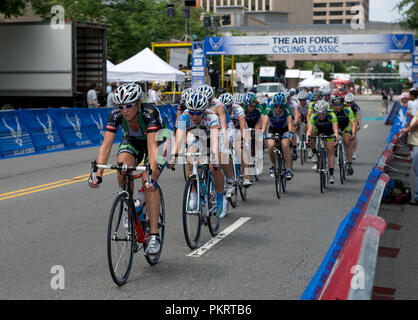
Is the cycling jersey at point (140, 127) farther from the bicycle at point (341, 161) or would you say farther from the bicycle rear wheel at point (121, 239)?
the bicycle at point (341, 161)

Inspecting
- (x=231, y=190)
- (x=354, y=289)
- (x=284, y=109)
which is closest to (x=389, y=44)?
(x=284, y=109)

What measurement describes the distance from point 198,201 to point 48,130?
1323 cm

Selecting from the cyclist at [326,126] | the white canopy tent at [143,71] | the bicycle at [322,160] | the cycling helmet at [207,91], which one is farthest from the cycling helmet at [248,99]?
the white canopy tent at [143,71]

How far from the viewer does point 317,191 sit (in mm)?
12711

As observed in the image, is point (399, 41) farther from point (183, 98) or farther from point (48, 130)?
point (183, 98)

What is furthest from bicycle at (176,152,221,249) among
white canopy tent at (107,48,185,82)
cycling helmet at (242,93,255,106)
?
white canopy tent at (107,48,185,82)

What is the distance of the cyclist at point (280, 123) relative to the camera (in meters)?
12.4

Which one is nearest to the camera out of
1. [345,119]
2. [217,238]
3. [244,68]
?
[217,238]

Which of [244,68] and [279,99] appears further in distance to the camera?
[244,68]

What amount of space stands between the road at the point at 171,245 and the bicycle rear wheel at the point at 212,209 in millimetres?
169

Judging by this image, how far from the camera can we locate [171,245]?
8031mm

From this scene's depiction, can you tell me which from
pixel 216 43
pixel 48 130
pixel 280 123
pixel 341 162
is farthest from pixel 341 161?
pixel 216 43

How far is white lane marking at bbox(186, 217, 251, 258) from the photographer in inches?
300

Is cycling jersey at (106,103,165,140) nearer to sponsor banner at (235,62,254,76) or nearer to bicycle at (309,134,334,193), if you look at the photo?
bicycle at (309,134,334,193)
